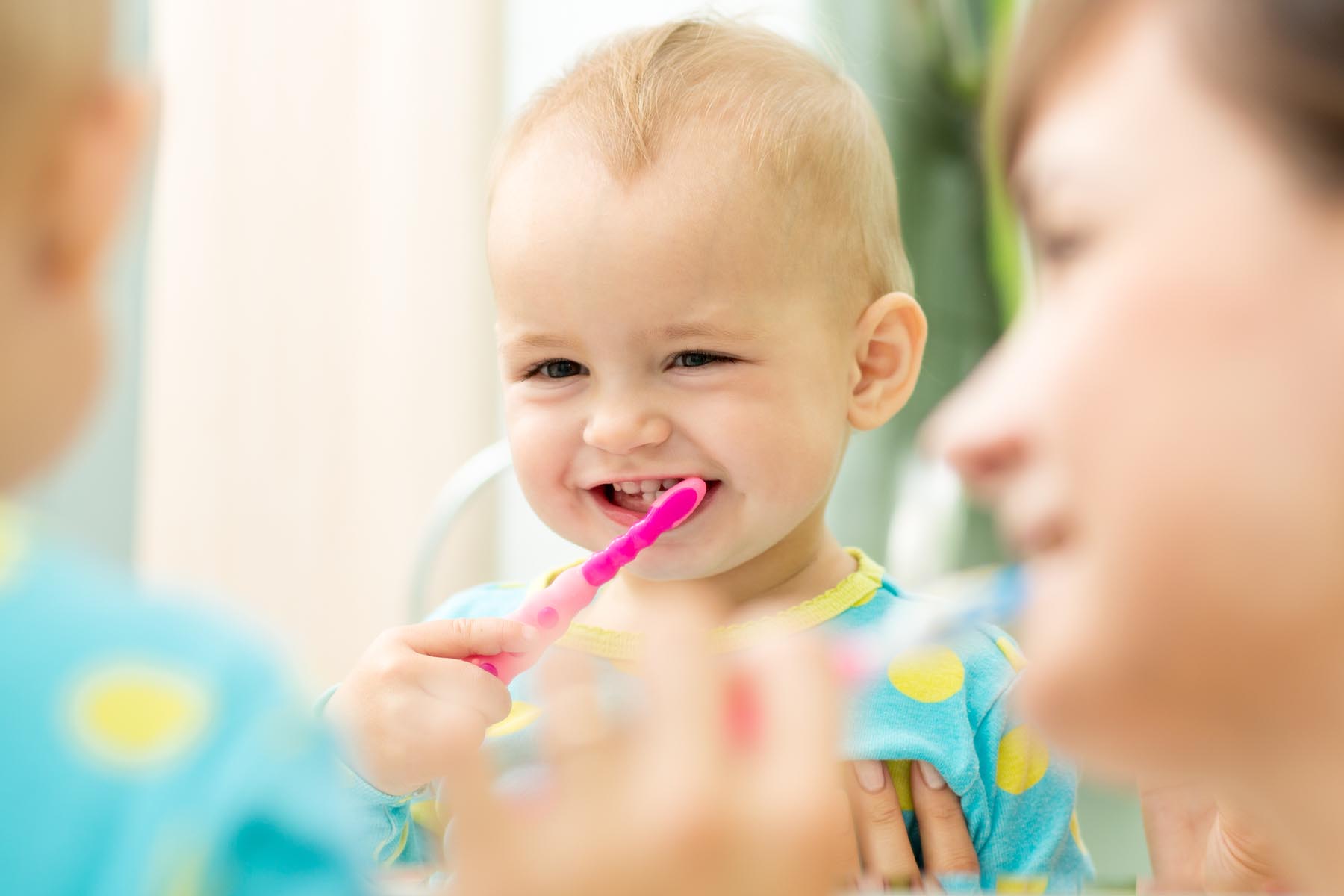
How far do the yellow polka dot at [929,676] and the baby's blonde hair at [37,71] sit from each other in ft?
2.18

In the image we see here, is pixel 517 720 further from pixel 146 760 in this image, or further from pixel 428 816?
pixel 146 760

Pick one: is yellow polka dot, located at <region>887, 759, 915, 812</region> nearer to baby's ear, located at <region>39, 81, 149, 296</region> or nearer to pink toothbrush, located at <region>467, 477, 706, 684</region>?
pink toothbrush, located at <region>467, 477, 706, 684</region>

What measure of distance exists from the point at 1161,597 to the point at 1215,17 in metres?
0.17

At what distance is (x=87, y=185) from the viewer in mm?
353

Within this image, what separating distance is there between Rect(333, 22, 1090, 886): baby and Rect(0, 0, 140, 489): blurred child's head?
1.54 feet

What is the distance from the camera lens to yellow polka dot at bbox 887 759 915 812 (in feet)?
2.83

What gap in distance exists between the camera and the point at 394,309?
6.68 ft

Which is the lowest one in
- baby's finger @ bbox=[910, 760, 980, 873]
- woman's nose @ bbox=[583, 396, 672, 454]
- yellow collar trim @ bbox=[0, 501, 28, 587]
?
baby's finger @ bbox=[910, 760, 980, 873]

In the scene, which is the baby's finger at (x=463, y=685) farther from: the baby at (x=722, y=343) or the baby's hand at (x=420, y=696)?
the baby at (x=722, y=343)

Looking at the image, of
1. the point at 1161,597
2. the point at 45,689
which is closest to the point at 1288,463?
the point at 1161,597

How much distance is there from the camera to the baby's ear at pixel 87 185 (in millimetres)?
348

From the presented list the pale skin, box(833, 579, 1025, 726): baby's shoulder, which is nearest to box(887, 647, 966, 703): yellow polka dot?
box(833, 579, 1025, 726): baby's shoulder

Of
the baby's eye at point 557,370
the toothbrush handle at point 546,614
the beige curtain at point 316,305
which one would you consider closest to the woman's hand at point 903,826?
the toothbrush handle at point 546,614

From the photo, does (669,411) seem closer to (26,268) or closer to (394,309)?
(26,268)
